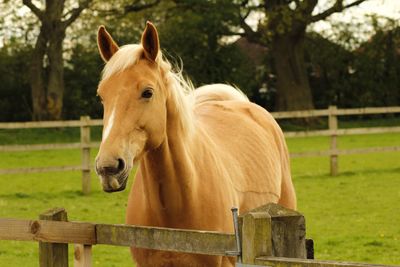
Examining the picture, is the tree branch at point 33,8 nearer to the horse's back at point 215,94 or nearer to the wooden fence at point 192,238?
the horse's back at point 215,94

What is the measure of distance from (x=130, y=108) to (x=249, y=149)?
213cm

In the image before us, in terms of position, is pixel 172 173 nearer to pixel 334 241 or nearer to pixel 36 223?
pixel 36 223

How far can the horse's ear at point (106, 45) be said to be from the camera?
18.3ft

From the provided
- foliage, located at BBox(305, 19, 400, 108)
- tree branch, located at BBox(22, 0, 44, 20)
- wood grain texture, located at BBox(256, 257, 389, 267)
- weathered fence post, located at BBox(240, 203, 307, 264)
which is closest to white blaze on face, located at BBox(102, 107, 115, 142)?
weathered fence post, located at BBox(240, 203, 307, 264)

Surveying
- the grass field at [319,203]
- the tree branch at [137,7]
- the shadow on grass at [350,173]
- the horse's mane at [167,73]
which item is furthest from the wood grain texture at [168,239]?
the tree branch at [137,7]

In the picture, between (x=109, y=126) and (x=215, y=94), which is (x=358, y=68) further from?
(x=109, y=126)

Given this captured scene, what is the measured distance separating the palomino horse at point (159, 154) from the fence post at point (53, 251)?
299mm

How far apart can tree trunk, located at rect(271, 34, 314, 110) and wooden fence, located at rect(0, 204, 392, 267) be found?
29.8 metres

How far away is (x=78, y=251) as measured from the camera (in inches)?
186

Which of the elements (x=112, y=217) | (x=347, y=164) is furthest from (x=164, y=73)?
(x=347, y=164)

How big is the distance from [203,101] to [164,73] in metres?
2.43

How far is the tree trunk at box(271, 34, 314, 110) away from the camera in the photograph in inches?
1342

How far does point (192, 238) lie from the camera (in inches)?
164

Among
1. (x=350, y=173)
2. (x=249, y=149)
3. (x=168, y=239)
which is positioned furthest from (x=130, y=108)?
(x=350, y=173)
